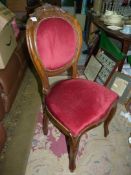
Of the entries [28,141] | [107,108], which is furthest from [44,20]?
[28,141]

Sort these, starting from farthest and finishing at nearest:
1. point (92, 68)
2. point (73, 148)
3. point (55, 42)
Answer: point (92, 68) < point (55, 42) < point (73, 148)

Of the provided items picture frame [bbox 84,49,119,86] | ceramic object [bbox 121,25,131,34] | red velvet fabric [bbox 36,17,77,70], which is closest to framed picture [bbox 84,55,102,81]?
picture frame [bbox 84,49,119,86]

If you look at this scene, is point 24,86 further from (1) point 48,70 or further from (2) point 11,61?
(1) point 48,70

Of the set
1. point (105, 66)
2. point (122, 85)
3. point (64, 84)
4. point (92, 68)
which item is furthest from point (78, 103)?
point (92, 68)

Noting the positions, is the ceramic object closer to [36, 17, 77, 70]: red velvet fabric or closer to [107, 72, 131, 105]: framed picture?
[107, 72, 131, 105]: framed picture

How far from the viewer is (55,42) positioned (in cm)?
137

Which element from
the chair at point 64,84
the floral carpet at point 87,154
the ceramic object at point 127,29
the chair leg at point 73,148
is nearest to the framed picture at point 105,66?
the ceramic object at point 127,29

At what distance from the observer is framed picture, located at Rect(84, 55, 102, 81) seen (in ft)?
7.39

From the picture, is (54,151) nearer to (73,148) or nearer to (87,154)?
(87,154)

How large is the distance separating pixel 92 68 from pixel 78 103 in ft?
3.73

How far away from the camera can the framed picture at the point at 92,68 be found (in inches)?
88.7

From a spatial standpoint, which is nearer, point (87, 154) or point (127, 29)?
point (87, 154)

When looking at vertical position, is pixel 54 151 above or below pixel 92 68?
below

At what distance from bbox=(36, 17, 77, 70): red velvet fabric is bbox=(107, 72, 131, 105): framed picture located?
75cm
